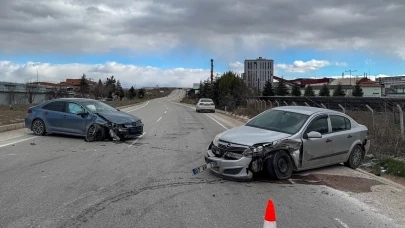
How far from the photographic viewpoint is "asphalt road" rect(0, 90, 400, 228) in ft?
16.9

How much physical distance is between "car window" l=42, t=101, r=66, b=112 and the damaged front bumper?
8462 millimetres

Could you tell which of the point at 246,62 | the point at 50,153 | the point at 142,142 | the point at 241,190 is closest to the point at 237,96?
the point at 142,142

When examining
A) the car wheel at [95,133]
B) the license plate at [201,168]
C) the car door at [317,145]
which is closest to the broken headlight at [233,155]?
the license plate at [201,168]

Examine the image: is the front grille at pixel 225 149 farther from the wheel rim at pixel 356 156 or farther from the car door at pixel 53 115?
the car door at pixel 53 115

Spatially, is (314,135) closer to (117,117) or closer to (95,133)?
(117,117)

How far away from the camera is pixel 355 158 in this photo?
30.6ft

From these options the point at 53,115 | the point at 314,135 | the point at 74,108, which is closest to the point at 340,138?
the point at 314,135

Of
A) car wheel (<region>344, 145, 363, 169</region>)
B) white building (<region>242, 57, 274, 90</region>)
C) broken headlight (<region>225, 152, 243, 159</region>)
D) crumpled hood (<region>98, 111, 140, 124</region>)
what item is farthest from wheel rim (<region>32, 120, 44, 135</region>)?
white building (<region>242, 57, 274, 90</region>)

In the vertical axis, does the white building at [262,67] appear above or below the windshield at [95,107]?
above

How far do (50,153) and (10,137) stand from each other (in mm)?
4589

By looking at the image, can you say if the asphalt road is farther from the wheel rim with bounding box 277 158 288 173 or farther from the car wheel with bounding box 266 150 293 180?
the wheel rim with bounding box 277 158 288 173

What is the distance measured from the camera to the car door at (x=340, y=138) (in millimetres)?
8734

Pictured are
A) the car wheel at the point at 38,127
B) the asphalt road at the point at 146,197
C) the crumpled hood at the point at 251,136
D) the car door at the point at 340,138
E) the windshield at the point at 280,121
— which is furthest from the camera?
the car wheel at the point at 38,127

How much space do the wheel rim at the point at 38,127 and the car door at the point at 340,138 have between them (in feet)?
34.8
